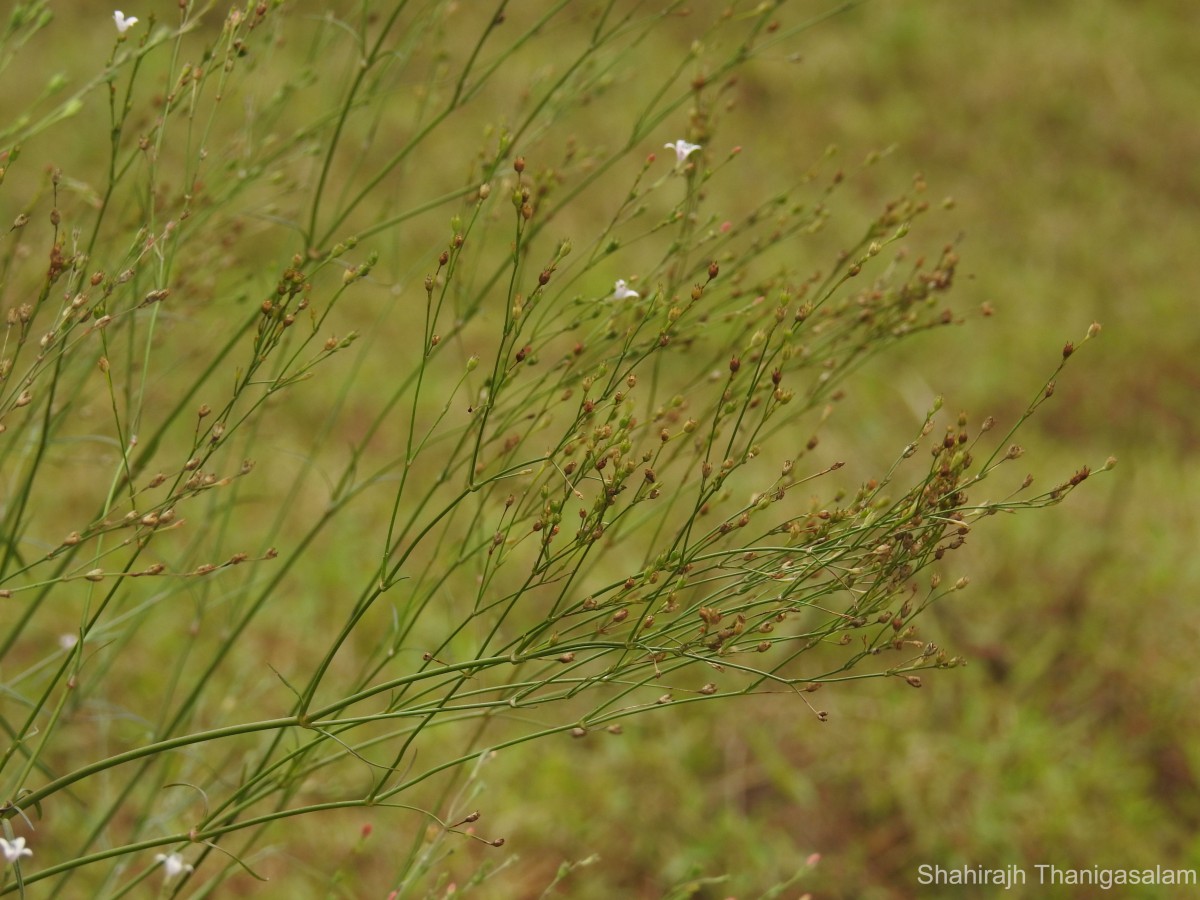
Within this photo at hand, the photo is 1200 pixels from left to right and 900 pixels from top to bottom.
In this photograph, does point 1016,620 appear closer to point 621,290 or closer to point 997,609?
point 997,609

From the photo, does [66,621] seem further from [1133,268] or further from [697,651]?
[1133,268]

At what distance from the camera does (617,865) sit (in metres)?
2.60

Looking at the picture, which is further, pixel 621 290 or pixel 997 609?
pixel 997 609

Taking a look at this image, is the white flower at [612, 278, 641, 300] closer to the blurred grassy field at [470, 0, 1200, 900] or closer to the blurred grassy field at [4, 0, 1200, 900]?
the blurred grassy field at [4, 0, 1200, 900]

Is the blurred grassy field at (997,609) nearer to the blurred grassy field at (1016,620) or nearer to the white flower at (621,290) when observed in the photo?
the blurred grassy field at (1016,620)

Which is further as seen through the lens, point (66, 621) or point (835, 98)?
point (835, 98)

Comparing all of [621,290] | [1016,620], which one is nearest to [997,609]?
[1016,620]

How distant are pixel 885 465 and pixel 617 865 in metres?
1.76

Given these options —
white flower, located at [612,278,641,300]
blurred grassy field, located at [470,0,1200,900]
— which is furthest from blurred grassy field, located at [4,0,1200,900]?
white flower, located at [612,278,641,300]

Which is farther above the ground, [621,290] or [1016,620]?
[621,290]

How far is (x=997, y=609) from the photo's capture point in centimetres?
327

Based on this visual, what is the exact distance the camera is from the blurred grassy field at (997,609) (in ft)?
8.61

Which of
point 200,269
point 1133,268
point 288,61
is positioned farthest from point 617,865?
point 288,61

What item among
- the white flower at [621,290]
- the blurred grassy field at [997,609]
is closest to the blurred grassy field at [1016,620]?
the blurred grassy field at [997,609]
